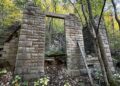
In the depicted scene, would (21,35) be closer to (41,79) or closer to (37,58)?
(37,58)

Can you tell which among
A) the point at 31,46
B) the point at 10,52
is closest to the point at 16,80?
the point at 31,46

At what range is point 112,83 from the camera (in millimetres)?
3242

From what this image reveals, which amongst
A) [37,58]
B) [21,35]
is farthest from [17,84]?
[21,35]

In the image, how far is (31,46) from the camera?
3682mm

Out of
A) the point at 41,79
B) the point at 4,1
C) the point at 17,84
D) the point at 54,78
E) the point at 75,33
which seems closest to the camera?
the point at 17,84

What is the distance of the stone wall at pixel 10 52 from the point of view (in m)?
3.95

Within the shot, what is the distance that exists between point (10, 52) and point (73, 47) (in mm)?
2246

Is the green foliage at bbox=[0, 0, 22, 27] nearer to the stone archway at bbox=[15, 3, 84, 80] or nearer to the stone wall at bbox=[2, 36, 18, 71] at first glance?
the stone wall at bbox=[2, 36, 18, 71]

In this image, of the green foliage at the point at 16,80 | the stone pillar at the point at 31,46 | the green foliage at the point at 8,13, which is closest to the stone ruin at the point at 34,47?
the stone pillar at the point at 31,46

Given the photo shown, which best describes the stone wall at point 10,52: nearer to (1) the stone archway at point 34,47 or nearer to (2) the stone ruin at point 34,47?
(2) the stone ruin at point 34,47

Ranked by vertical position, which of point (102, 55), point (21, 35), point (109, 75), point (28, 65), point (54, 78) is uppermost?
point (21, 35)

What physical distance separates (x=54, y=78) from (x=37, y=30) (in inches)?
65.7

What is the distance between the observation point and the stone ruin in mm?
3520

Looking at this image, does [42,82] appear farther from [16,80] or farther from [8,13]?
[8,13]
